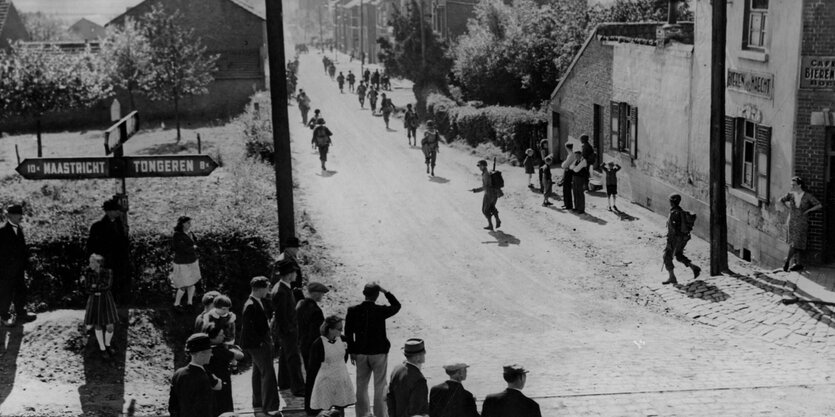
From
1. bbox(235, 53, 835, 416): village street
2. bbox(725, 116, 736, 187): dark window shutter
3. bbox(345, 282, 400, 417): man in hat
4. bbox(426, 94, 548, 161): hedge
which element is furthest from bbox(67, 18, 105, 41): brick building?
bbox(345, 282, 400, 417): man in hat

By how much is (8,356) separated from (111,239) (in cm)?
188

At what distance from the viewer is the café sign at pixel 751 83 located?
656 inches

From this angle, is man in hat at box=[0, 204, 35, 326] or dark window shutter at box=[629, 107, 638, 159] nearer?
man in hat at box=[0, 204, 35, 326]

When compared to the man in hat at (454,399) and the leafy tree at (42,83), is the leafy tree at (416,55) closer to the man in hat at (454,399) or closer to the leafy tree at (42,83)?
the leafy tree at (42,83)

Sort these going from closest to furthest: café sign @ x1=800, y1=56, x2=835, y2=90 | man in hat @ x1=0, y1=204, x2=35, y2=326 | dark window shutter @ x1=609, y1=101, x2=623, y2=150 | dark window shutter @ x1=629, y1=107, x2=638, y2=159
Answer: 1. man in hat @ x1=0, y1=204, x2=35, y2=326
2. café sign @ x1=800, y1=56, x2=835, y2=90
3. dark window shutter @ x1=629, y1=107, x2=638, y2=159
4. dark window shutter @ x1=609, y1=101, x2=623, y2=150

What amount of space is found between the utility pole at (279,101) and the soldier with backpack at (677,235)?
653 centimetres

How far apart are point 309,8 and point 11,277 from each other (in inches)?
7488

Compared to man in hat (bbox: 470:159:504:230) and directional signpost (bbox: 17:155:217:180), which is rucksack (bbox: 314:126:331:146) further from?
directional signpost (bbox: 17:155:217:180)

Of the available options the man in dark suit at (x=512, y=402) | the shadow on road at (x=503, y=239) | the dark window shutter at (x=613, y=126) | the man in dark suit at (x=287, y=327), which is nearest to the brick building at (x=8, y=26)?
the dark window shutter at (x=613, y=126)

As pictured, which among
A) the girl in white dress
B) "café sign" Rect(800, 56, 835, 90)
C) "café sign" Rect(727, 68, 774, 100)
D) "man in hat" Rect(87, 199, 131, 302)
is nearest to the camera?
the girl in white dress

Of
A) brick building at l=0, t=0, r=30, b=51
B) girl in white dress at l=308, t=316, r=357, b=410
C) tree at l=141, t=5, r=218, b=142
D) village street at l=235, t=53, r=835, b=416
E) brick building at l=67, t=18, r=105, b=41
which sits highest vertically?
brick building at l=67, t=18, r=105, b=41

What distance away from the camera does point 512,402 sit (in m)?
7.20

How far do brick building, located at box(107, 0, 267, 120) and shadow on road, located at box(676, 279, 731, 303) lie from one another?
3653cm

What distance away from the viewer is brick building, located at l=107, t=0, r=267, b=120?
5016 centimetres
